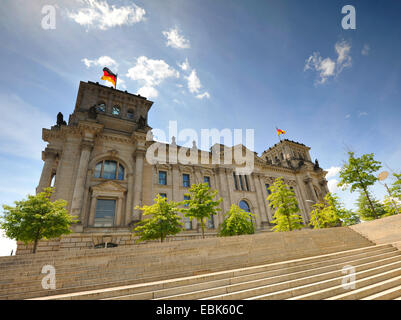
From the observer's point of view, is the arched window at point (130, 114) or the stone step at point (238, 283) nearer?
the stone step at point (238, 283)

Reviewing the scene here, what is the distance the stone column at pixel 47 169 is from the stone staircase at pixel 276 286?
18.3 meters

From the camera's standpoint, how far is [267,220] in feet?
107

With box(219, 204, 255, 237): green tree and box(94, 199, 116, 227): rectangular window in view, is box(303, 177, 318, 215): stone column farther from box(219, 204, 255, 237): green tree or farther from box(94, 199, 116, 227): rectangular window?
box(94, 199, 116, 227): rectangular window

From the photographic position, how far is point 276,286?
7176 millimetres

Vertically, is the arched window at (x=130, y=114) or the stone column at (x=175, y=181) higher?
the arched window at (x=130, y=114)

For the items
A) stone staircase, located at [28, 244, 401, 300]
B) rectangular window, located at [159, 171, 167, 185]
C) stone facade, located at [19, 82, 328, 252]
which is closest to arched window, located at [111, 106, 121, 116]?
stone facade, located at [19, 82, 328, 252]

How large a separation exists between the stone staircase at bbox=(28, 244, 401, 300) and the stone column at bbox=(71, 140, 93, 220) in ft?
47.0

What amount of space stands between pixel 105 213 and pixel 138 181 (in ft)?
16.3

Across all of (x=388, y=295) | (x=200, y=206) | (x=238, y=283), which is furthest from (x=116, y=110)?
(x=388, y=295)

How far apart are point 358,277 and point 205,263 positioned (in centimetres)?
695

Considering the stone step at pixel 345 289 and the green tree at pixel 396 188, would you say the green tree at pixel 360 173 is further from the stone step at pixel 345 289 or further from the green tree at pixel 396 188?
the stone step at pixel 345 289

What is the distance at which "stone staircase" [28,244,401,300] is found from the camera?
21.3 ft

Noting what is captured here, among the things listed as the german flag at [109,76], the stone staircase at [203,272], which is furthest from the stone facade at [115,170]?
the stone staircase at [203,272]

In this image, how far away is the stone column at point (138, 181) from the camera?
2173 cm
